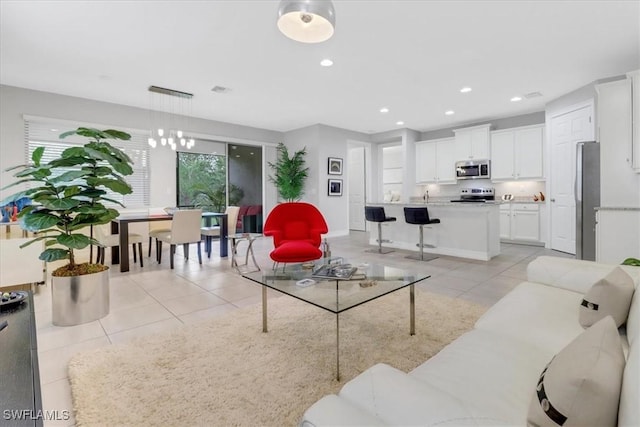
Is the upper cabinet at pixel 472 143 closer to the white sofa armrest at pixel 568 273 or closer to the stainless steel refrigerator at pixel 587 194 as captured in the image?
the stainless steel refrigerator at pixel 587 194

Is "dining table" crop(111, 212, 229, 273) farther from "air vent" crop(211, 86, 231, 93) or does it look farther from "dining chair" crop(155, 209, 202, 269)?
"air vent" crop(211, 86, 231, 93)

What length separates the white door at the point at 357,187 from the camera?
30.8 ft

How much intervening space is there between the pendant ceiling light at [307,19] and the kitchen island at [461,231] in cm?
A: 393

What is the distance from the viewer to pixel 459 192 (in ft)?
26.0

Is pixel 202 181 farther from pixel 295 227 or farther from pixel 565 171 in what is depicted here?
pixel 565 171

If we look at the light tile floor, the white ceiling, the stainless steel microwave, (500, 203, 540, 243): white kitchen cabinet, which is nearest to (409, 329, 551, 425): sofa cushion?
the light tile floor

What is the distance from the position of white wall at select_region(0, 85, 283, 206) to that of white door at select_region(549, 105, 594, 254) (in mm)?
6473

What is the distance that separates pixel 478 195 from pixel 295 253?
5763 millimetres

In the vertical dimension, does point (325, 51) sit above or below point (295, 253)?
above

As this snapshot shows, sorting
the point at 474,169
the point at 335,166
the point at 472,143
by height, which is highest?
the point at 472,143

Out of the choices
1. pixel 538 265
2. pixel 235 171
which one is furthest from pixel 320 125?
pixel 538 265

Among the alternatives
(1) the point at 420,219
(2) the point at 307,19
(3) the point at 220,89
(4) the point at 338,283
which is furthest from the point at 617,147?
(3) the point at 220,89

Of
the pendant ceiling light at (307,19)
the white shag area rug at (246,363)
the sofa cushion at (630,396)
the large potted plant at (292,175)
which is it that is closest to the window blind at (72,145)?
the large potted plant at (292,175)

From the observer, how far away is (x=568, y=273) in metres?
2.03
